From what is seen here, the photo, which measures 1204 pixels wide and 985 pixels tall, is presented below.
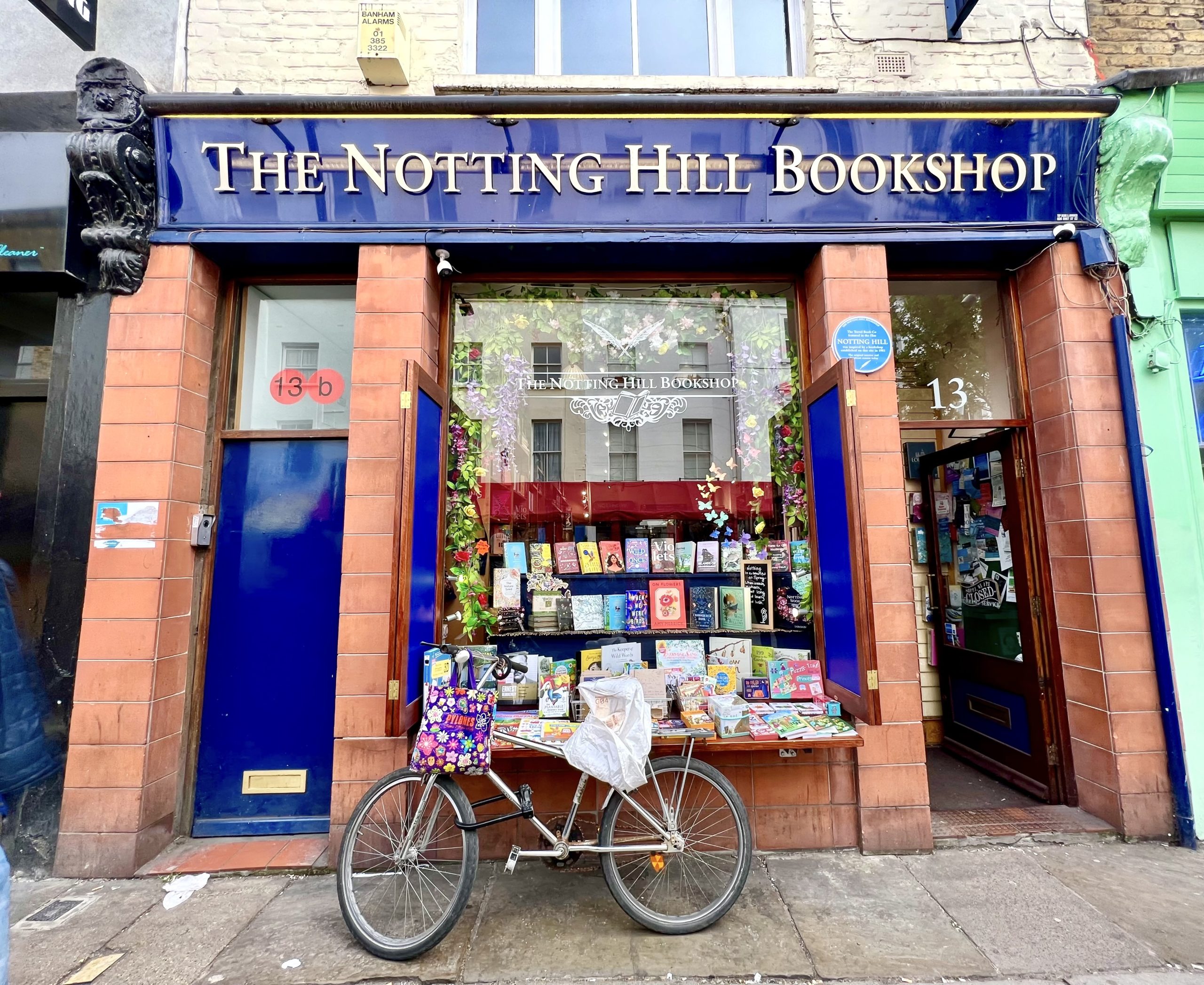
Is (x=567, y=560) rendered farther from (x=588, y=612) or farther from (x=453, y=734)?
(x=453, y=734)

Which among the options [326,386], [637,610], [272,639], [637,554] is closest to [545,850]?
[637,610]

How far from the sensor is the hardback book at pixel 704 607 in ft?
14.4

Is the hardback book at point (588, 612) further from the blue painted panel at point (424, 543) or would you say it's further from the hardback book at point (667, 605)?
the blue painted panel at point (424, 543)

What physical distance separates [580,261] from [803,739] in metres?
3.69

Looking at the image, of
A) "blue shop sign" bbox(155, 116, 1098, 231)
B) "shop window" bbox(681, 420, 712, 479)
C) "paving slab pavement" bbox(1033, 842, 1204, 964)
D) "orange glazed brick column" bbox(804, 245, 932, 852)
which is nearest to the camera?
"paving slab pavement" bbox(1033, 842, 1204, 964)

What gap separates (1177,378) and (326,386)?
6352mm

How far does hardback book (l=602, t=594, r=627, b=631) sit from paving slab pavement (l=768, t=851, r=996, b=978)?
179 cm

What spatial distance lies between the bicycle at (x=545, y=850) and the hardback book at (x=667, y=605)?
1.17 m

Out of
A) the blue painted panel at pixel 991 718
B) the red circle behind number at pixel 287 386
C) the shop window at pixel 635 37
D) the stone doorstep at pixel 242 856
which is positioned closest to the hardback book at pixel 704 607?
the blue painted panel at pixel 991 718

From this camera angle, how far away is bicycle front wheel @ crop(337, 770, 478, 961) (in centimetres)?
280

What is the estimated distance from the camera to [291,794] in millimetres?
4051

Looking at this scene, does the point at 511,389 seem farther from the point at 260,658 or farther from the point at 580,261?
the point at 260,658

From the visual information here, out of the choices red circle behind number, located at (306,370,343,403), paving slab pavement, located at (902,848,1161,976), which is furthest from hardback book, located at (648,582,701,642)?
red circle behind number, located at (306,370,343,403)

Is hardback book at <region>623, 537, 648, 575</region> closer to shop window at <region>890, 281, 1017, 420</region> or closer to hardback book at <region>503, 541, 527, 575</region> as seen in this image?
hardback book at <region>503, 541, 527, 575</region>
